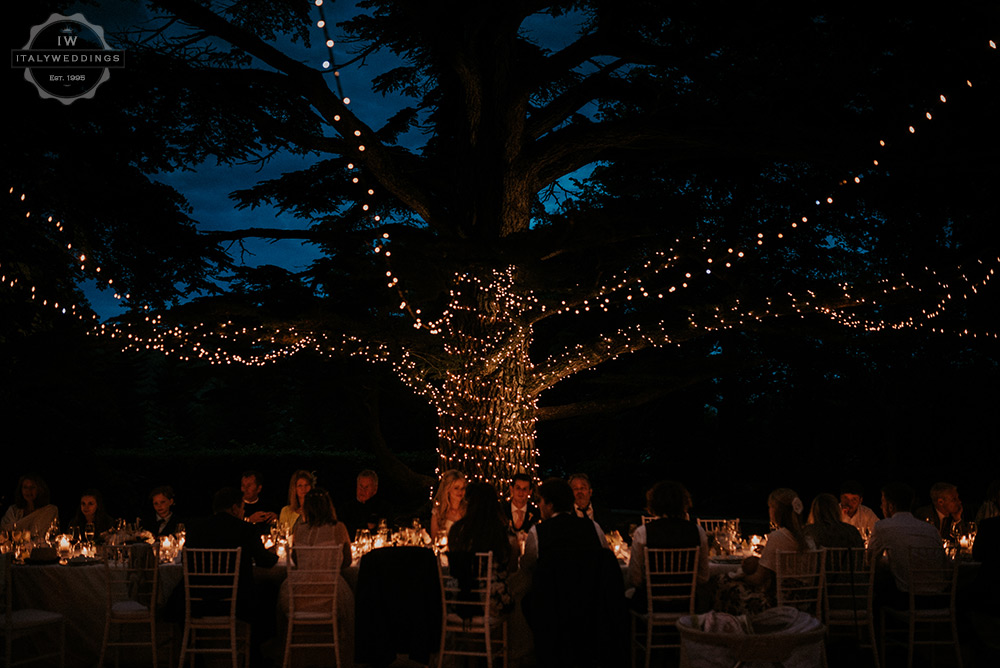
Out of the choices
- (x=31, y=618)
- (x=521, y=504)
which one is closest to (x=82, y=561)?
(x=31, y=618)

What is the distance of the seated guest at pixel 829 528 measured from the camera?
249 inches

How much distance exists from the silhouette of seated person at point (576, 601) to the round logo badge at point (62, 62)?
742 centimetres

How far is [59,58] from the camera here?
1004cm

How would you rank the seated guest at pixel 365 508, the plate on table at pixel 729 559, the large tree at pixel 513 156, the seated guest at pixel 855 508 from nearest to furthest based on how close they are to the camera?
the plate on table at pixel 729 559 → the seated guest at pixel 365 508 → the seated guest at pixel 855 508 → the large tree at pixel 513 156

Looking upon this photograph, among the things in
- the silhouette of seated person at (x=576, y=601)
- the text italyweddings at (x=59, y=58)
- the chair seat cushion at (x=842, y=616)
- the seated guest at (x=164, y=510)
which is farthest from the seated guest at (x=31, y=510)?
the chair seat cushion at (x=842, y=616)

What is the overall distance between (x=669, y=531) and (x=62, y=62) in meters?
8.51

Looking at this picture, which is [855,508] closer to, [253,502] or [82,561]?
[253,502]

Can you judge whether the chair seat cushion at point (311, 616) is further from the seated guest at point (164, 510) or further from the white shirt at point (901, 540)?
the white shirt at point (901, 540)

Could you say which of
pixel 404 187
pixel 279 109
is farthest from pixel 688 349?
pixel 279 109

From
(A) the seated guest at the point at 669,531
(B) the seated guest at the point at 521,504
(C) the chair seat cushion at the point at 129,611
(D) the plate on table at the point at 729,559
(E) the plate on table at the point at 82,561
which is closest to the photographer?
(A) the seated guest at the point at 669,531

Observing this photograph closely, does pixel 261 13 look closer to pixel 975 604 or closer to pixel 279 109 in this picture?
pixel 279 109

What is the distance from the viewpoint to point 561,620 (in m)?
5.72

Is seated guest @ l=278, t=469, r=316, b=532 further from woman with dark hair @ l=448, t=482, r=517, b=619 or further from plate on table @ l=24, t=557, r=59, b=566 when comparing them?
woman with dark hair @ l=448, t=482, r=517, b=619

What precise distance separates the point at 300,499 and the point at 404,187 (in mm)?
4087
